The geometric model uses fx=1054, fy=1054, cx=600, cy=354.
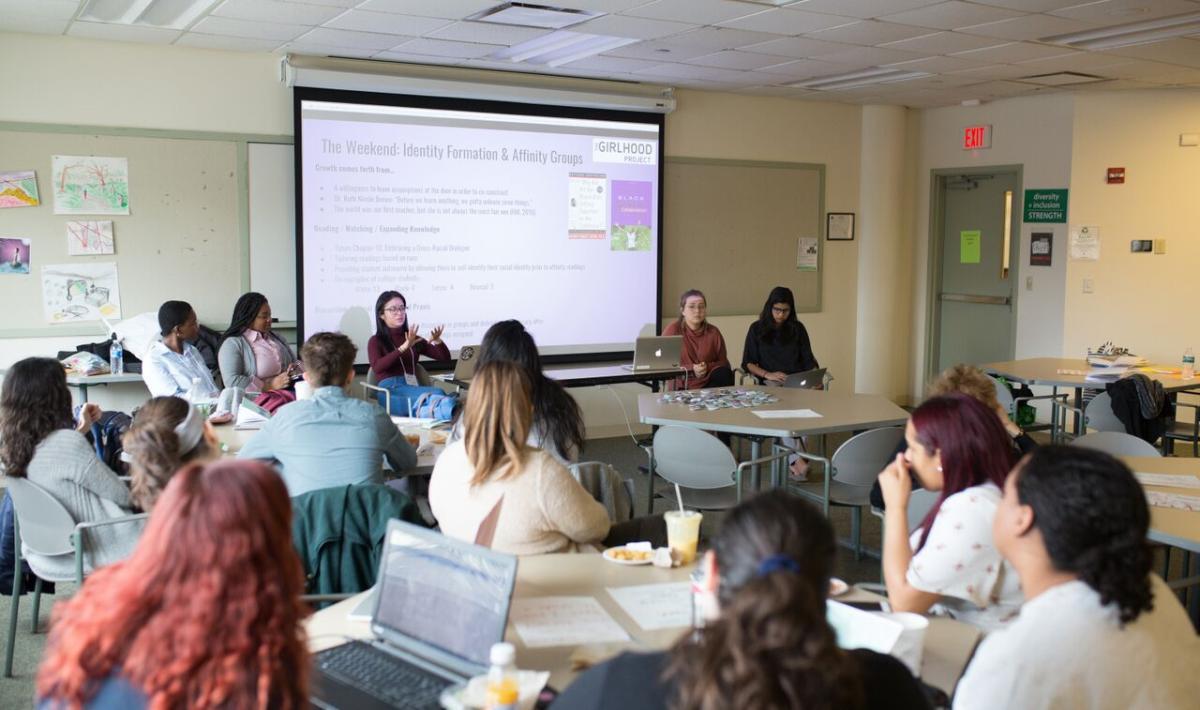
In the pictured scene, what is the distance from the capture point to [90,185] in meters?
6.38

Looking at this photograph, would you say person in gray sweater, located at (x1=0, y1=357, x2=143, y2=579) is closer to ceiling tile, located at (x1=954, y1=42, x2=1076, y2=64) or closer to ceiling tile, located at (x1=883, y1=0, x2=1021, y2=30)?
ceiling tile, located at (x1=883, y1=0, x2=1021, y2=30)

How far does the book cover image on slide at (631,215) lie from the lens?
8.27 metres

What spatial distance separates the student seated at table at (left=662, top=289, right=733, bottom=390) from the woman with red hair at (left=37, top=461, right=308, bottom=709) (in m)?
5.85

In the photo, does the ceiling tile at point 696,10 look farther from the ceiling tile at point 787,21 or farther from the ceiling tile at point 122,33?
the ceiling tile at point 122,33

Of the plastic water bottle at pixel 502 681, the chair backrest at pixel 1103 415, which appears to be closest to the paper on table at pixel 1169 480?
the chair backrest at pixel 1103 415

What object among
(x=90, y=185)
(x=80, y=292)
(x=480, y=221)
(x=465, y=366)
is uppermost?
(x=90, y=185)

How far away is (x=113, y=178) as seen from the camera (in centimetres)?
643

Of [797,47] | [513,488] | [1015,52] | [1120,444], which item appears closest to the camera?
[513,488]

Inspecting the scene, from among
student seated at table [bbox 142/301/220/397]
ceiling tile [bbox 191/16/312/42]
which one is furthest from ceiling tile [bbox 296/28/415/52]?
student seated at table [bbox 142/301/220/397]

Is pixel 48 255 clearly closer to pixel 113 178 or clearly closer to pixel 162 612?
pixel 113 178

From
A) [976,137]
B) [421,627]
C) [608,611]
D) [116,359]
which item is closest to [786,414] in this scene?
[608,611]

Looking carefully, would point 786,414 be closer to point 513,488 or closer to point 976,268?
point 513,488

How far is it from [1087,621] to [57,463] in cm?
312

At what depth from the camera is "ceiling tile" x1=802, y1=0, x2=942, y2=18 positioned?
17.9 ft
